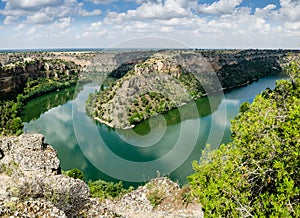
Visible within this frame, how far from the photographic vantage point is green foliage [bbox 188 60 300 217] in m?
4.80

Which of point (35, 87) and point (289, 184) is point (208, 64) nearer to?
point (35, 87)

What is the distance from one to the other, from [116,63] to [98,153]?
54.8 meters

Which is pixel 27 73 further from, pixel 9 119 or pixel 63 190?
pixel 63 190

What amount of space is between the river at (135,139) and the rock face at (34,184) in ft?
21.6

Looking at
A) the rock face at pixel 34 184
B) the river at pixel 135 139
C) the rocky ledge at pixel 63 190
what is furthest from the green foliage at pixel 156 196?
the river at pixel 135 139

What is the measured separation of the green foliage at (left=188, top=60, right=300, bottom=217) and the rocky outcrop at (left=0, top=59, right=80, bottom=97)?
5090cm

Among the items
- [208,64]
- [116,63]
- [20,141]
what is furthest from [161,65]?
[20,141]

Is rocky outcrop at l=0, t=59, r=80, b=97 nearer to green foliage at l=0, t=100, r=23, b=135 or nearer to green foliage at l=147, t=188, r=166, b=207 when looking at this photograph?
green foliage at l=0, t=100, r=23, b=135

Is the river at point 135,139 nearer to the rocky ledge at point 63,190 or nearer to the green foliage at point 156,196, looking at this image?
the green foliage at point 156,196

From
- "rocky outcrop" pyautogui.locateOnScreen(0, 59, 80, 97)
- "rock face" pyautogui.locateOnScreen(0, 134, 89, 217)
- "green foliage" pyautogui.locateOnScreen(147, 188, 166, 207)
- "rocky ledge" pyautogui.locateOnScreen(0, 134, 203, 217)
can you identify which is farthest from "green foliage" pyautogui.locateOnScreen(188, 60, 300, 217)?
"rocky outcrop" pyautogui.locateOnScreen(0, 59, 80, 97)

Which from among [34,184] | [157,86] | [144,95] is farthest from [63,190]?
[157,86]

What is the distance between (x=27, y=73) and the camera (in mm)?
62281

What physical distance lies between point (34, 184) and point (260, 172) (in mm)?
5064

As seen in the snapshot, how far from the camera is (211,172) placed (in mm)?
6266
